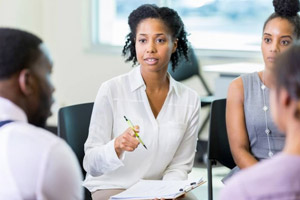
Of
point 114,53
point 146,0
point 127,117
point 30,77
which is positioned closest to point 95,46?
point 114,53

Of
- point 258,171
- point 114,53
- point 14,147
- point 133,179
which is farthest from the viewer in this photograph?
point 114,53

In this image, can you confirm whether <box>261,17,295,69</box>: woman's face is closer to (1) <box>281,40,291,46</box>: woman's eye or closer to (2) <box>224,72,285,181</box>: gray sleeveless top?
(1) <box>281,40,291,46</box>: woman's eye

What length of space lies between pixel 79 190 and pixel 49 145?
155mm

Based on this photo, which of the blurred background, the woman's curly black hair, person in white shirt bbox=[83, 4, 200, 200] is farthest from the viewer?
the blurred background

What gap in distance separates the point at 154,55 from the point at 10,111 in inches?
49.1

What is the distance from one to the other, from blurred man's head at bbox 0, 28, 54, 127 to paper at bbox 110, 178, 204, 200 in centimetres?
86

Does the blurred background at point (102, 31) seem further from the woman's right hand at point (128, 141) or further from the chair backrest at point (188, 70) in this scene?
the woman's right hand at point (128, 141)

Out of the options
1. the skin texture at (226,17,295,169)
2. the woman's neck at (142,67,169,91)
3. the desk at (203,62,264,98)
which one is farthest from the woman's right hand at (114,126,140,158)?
the desk at (203,62,264,98)

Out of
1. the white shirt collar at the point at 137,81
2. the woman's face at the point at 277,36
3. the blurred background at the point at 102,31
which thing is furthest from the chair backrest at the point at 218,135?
the blurred background at the point at 102,31

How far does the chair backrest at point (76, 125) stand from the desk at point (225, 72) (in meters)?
2.49

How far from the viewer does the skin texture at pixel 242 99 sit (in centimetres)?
255

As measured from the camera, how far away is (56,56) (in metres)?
6.31

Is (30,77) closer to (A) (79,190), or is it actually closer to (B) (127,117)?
(A) (79,190)

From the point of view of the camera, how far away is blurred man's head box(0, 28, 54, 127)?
1412mm
